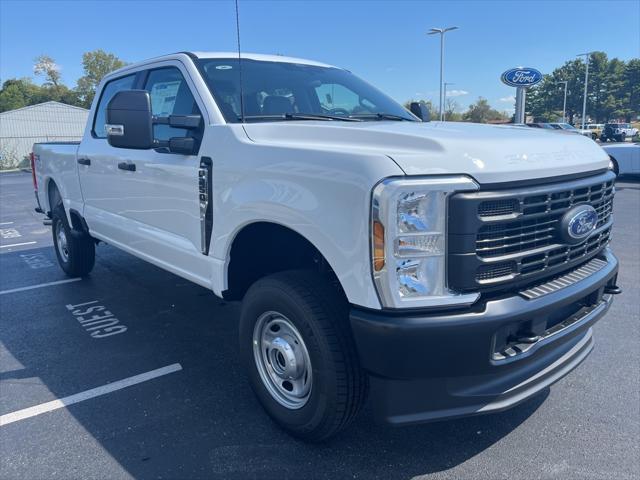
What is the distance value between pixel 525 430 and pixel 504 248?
4.20 feet

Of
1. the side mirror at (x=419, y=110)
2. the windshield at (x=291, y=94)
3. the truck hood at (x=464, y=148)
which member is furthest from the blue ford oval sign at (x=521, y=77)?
the truck hood at (x=464, y=148)

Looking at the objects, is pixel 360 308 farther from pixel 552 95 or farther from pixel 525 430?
pixel 552 95

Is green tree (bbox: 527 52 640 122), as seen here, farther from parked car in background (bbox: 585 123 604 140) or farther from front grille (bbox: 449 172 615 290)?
front grille (bbox: 449 172 615 290)

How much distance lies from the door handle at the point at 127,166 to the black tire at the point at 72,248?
184 cm

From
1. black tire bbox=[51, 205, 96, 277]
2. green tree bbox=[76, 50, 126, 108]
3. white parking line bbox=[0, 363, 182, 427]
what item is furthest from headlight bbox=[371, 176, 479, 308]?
green tree bbox=[76, 50, 126, 108]

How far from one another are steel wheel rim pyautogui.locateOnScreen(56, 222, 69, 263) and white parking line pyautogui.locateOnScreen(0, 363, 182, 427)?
2992mm

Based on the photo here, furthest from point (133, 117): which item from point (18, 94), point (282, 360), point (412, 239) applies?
point (18, 94)

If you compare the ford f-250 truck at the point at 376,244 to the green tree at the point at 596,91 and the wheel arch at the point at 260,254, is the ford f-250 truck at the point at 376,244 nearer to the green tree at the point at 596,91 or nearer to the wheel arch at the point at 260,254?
the wheel arch at the point at 260,254

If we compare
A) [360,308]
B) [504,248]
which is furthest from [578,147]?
[360,308]

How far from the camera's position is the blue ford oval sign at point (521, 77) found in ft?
52.6

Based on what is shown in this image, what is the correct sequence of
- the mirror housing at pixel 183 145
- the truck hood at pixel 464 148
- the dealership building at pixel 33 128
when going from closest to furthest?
the truck hood at pixel 464 148
the mirror housing at pixel 183 145
the dealership building at pixel 33 128

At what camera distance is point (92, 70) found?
71250 mm

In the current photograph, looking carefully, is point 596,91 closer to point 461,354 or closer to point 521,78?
point 521,78

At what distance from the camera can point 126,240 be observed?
14.5 feet
